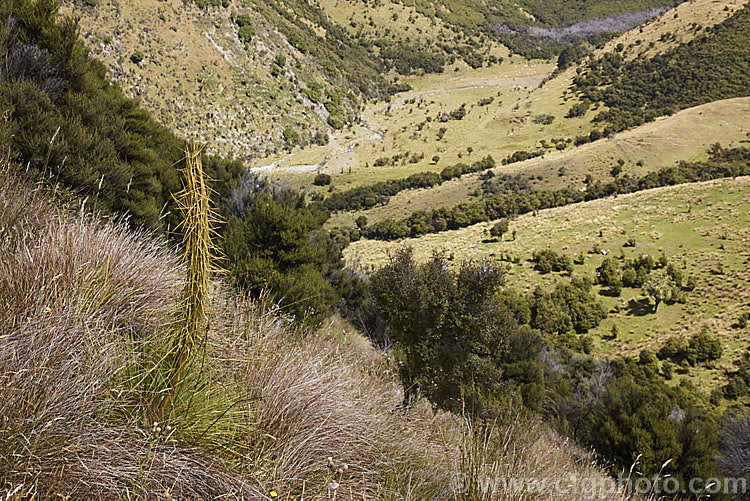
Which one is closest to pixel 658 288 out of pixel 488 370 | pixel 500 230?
pixel 500 230

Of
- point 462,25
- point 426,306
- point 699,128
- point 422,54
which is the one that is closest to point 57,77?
point 426,306

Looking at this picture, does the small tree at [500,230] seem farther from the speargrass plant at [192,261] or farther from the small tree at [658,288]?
the speargrass plant at [192,261]

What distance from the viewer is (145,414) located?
188cm

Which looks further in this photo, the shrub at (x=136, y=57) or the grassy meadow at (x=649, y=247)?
the shrub at (x=136, y=57)

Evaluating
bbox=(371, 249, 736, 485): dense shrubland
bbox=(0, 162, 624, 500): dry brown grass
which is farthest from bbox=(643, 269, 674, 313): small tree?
bbox=(0, 162, 624, 500): dry brown grass

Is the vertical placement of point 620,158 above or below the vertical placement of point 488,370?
above

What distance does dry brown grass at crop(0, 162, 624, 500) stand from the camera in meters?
1.65

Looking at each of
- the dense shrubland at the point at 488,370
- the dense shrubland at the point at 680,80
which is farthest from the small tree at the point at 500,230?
the dense shrubland at the point at 680,80

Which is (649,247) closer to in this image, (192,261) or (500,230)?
(500,230)

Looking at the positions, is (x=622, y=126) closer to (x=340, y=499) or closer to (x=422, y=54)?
(x=422, y=54)

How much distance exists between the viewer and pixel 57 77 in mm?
6770

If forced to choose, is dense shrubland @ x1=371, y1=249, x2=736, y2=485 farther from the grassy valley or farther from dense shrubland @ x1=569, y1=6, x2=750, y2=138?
dense shrubland @ x1=569, y1=6, x2=750, y2=138

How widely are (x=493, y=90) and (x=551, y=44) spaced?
139 ft

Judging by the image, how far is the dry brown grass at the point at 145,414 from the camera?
1646 millimetres
